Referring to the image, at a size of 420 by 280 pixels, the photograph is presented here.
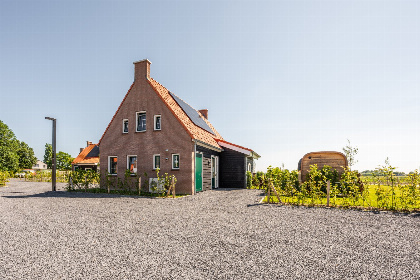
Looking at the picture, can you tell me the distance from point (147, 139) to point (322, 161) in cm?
1153

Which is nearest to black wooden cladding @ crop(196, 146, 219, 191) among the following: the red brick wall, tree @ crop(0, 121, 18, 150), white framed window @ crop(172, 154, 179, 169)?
white framed window @ crop(172, 154, 179, 169)

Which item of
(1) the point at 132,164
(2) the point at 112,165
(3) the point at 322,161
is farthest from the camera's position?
(2) the point at 112,165

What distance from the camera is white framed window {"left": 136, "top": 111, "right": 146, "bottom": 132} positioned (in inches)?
667

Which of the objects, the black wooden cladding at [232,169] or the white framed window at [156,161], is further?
the black wooden cladding at [232,169]

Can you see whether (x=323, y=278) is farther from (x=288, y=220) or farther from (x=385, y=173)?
(x=385, y=173)

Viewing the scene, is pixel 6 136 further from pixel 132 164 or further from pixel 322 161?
pixel 322 161

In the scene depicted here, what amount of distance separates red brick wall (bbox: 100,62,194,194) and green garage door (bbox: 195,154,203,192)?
742mm

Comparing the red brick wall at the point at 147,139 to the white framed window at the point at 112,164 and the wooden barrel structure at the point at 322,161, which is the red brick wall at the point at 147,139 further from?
the wooden barrel structure at the point at 322,161

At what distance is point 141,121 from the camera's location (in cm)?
1709

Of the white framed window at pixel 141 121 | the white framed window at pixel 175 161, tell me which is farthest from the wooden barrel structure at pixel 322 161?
the white framed window at pixel 141 121

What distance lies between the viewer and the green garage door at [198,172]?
15519 mm

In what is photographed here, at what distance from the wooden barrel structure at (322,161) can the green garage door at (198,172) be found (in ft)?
21.4

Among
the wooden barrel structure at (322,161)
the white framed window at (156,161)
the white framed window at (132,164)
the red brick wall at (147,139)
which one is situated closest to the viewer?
the wooden barrel structure at (322,161)

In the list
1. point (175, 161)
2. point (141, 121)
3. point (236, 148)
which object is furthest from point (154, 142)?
point (236, 148)
